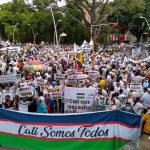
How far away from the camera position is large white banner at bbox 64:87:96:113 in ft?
44.9

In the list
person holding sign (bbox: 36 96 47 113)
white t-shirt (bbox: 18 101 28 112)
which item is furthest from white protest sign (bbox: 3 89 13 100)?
person holding sign (bbox: 36 96 47 113)

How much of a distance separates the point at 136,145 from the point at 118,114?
104cm

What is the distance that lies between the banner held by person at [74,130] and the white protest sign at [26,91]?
379 cm

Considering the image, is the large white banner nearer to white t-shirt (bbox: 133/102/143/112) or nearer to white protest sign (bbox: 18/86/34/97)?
white protest sign (bbox: 18/86/34/97)

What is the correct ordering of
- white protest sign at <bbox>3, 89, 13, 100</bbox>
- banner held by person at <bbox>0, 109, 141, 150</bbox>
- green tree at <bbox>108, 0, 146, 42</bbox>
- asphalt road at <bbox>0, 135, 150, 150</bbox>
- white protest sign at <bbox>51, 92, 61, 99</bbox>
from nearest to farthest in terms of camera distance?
banner held by person at <bbox>0, 109, 141, 150</bbox> < asphalt road at <bbox>0, 135, 150, 150</bbox> < white protest sign at <bbox>3, 89, 13, 100</bbox> < white protest sign at <bbox>51, 92, 61, 99</bbox> < green tree at <bbox>108, 0, 146, 42</bbox>

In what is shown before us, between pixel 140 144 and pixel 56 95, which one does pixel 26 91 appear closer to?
pixel 56 95

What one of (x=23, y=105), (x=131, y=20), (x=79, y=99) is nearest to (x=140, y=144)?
(x=79, y=99)

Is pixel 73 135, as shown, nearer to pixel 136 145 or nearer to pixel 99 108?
pixel 136 145

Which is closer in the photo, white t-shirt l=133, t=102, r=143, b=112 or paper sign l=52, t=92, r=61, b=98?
white t-shirt l=133, t=102, r=143, b=112

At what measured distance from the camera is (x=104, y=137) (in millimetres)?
9758

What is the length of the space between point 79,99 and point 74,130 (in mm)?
4013

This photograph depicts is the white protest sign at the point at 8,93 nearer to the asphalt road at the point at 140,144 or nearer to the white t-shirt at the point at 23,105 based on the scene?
the white t-shirt at the point at 23,105

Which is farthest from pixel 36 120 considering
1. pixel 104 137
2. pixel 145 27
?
pixel 145 27

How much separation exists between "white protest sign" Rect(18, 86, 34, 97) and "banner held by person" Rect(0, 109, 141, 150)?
3.79 m
